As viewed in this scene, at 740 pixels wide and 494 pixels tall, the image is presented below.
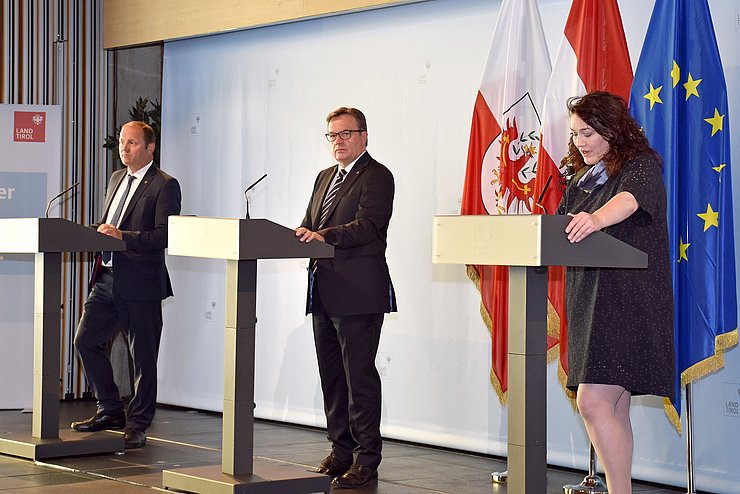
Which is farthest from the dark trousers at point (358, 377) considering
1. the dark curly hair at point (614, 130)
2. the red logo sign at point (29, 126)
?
the red logo sign at point (29, 126)

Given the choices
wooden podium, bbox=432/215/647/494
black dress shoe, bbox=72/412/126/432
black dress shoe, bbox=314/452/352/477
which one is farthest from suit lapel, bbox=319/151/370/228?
black dress shoe, bbox=72/412/126/432

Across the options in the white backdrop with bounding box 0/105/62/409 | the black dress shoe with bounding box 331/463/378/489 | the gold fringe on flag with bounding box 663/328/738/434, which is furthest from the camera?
the white backdrop with bounding box 0/105/62/409

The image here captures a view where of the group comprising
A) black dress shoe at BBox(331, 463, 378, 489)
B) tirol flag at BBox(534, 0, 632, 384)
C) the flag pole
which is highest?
tirol flag at BBox(534, 0, 632, 384)

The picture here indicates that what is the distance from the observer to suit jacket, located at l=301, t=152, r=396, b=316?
5023 mm

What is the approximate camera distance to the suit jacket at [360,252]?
502 centimetres

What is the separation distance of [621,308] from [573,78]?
1.65 m

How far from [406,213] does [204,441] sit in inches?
67.8

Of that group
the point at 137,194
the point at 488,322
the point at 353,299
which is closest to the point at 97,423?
the point at 137,194

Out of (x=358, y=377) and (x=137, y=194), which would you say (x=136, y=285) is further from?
(x=358, y=377)

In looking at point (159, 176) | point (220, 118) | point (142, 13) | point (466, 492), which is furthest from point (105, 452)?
point (142, 13)

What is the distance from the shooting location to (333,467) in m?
5.18

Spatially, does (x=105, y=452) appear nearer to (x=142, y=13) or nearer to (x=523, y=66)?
(x=523, y=66)

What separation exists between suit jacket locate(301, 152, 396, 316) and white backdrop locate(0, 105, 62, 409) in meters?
3.32

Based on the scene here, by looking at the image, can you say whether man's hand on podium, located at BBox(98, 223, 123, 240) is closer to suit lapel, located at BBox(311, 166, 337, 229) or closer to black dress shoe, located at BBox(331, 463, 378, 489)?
suit lapel, located at BBox(311, 166, 337, 229)
